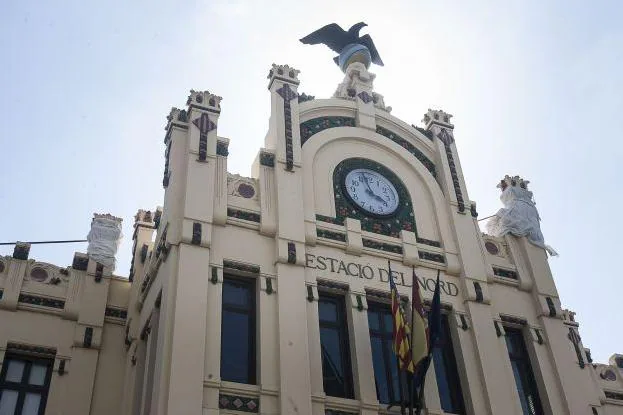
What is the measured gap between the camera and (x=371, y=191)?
840 inches

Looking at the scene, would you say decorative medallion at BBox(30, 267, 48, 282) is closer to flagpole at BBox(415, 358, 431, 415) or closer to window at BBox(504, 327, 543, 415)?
flagpole at BBox(415, 358, 431, 415)

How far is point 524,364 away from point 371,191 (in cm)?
607

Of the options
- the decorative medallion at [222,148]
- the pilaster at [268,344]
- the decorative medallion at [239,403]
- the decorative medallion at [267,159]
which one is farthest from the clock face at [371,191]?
the decorative medallion at [239,403]

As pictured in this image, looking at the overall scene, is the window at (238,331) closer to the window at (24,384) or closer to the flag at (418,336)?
the flag at (418,336)

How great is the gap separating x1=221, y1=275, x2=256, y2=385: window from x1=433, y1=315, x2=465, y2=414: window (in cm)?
469

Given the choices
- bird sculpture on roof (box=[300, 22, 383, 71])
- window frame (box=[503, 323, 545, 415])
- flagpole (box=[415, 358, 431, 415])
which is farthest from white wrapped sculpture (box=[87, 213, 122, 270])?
window frame (box=[503, 323, 545, 415])

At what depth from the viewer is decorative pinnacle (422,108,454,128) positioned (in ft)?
79.9

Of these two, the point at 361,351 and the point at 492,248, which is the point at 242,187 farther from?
the point at 492,248

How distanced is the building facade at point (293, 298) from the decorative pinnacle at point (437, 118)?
1.83 m

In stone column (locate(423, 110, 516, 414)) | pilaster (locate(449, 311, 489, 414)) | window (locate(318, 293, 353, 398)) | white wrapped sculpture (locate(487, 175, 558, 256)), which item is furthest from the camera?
white wrapped sculpture (locate(487, 175, 558, 256))

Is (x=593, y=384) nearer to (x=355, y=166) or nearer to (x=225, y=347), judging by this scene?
(x=355, y=166)

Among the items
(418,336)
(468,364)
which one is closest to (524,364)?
(468,364)

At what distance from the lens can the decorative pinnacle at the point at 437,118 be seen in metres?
24.3

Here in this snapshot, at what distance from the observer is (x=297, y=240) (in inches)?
728
